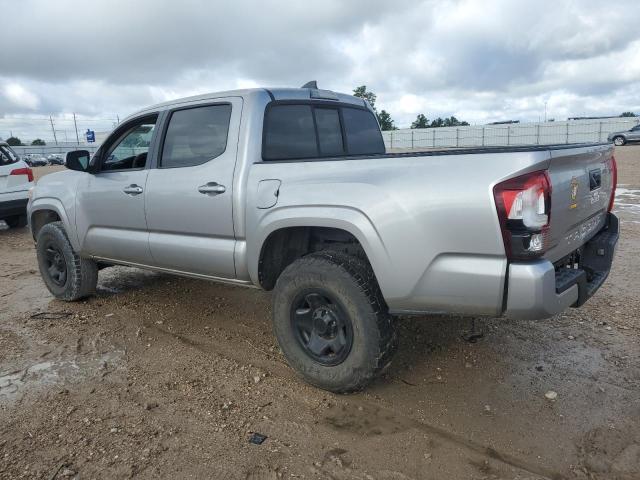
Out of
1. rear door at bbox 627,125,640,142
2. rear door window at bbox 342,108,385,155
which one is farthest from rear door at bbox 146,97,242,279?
rear door at bbox 627,125,640,142

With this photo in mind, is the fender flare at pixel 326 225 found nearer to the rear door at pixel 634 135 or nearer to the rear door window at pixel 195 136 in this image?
the rear door window at pixel 195 136

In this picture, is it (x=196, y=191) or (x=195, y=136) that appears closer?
(x=196, y=191)

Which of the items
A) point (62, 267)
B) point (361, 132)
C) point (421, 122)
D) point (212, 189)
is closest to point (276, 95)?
point (212, 189)

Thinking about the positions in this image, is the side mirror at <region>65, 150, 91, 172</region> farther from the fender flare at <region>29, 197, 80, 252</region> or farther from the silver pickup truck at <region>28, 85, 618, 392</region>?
the fender flare at <region>29, 197, 80, 252</region>

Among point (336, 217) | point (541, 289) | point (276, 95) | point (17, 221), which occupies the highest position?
point (276, 95)

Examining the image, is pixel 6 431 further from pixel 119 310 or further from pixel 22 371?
pixel 119 310

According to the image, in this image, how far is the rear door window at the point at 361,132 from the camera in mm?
4449

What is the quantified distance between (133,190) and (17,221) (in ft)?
24.6

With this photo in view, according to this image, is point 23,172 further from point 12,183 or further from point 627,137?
point 627,137

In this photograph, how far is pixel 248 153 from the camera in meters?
3.50

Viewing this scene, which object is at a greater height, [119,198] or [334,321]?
[119,198]

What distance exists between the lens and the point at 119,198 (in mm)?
4367

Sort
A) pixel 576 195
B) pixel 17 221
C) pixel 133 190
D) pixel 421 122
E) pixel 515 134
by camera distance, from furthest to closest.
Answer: pixel 421 122 → pixel 515 134 → pixel 17 221 → pixel 133 190 → pixel 576 195

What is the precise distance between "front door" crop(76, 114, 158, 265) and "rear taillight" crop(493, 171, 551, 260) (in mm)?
2827
